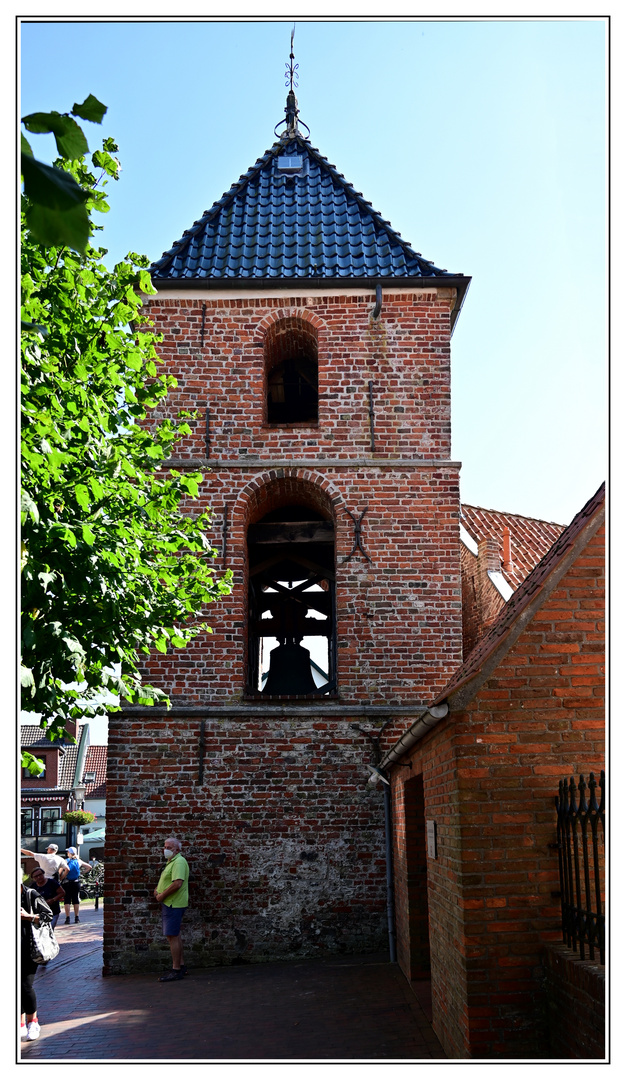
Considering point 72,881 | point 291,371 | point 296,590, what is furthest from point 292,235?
point 72,881

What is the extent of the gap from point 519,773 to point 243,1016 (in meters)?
4.13

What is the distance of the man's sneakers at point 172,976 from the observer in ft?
32.8

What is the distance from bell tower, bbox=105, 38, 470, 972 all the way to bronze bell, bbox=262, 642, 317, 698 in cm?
3

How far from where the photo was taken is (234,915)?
35.2 ft

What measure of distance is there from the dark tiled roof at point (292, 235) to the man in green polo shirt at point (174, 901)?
7.36 meters

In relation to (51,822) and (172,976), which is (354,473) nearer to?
(172,976)

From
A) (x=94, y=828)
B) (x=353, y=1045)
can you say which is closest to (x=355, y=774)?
(x=353, y=1045)

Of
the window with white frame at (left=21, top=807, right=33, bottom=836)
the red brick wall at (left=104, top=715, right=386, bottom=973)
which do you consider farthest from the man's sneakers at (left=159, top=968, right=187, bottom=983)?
the window with white frame at (left=21, top=807, right=33, bottom=836)

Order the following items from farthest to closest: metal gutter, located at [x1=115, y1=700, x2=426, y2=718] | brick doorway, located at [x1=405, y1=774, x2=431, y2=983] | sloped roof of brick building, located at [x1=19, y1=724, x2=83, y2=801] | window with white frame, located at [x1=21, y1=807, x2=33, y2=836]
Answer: sloped roof of brick building, located at [x1=19, y1=724, x2=83, y2=801]
window with white frame, located at [x1=21, y1=807, x2=33, y2=836]
metal gutter, located at [x1=115, y1=700, x2=426, y2=718]
brick doorway, located at [x1=405, y1=774, x2=431, y2=983]

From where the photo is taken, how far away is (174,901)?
398 inches

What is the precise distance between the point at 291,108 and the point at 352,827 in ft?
36.6

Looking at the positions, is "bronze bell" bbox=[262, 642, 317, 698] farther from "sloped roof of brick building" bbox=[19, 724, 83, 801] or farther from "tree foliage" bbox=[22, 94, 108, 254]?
"sloped roof of brick building" bbox=[19, 724, 83, 801]

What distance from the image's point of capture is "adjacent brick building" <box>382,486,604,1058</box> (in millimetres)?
4980

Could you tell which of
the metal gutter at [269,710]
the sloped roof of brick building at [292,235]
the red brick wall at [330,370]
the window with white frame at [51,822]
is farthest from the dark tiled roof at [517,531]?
the window with white frame at [51,822]
